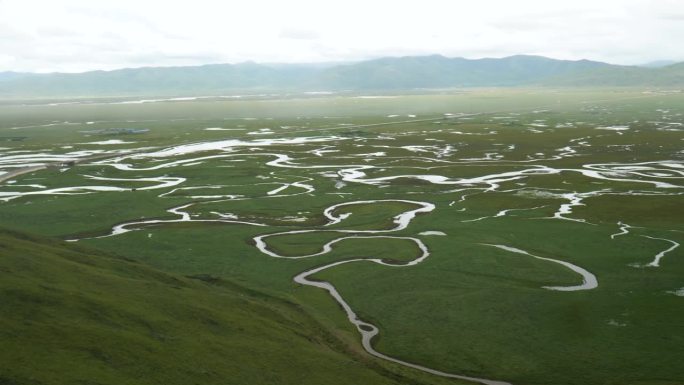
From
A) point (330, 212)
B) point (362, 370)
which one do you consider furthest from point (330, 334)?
point (330, 212)

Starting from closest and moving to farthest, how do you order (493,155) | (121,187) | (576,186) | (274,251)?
(274,251) < (576,186) < (121,187) < (493,155)

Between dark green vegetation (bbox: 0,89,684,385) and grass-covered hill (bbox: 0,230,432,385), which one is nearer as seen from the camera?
grass-covered hill (bbox: 0,230,432,385)

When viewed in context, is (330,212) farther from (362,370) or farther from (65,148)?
(65,148)

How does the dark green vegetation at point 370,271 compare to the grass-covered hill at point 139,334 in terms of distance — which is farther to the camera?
the dark green vegetation at point 370,271

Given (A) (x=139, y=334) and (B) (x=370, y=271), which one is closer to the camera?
(A) (x=139, y=334)
